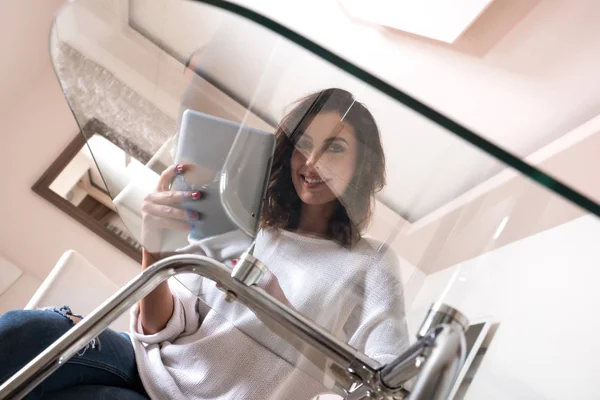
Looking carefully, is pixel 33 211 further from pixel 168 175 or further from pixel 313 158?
pixel 313 158

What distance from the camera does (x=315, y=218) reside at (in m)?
0.47

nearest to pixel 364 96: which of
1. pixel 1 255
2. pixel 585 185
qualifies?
pixel 585 185

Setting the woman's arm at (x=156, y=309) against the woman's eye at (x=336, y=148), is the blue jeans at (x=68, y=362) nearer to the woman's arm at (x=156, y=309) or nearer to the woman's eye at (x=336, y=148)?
the woman's arm at (x=156, y=309)

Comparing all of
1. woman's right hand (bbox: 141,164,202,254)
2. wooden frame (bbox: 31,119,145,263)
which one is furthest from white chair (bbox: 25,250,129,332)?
woman's right hand (bbox: 141,164,202,254)

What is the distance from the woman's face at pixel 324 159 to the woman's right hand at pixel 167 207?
0.11 m

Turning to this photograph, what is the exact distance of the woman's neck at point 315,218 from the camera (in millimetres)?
464

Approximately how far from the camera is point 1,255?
236cm

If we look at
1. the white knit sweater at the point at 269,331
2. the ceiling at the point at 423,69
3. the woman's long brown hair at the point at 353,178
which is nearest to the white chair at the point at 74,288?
the white knit sweater at the point at 269,331

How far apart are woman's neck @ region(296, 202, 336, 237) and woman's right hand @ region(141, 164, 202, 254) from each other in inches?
4.2

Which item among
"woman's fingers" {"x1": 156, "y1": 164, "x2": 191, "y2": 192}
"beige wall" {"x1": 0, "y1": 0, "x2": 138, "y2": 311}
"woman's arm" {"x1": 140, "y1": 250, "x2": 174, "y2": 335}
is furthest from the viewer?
"beige wall" {"x1": 0, "y1": 0, "x2": 138, "y2": 311}

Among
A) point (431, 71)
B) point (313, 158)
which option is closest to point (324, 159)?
point (313, 158)

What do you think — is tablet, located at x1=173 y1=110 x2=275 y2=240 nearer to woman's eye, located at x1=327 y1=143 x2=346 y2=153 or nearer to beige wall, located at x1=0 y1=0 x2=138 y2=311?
woman's eye, located at x1=327 y1=143 x2=346 y2=153

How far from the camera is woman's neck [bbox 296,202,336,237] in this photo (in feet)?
1.52

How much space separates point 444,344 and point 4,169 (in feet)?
8.41
